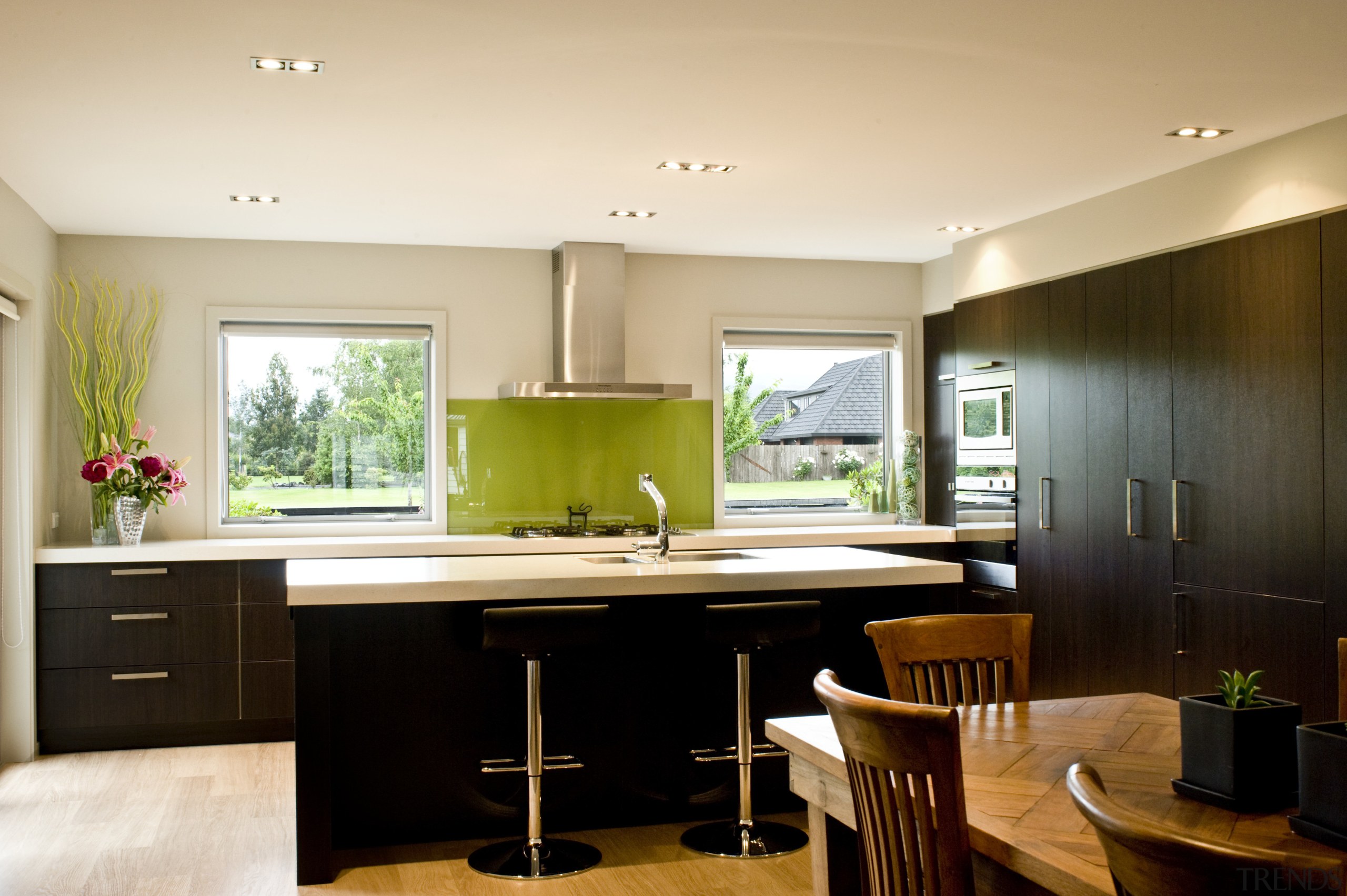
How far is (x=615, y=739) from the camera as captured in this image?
3719mm

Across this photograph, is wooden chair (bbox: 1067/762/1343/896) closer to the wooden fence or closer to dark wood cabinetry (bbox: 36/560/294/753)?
dark wood cabinetry (bbox: 36/560/294/753)

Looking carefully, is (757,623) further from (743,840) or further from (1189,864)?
(1189,864)

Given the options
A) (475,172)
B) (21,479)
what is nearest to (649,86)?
(475,172)

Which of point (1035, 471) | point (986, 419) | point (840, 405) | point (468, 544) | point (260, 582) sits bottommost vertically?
point (260, 582)

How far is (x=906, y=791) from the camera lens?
1549 millimetres

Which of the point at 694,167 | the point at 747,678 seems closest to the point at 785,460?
the point at 694,167

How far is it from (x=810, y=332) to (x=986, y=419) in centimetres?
132

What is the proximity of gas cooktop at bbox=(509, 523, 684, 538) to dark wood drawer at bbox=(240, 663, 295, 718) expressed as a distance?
1.29 meters

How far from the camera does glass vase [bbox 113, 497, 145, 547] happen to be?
5129mm

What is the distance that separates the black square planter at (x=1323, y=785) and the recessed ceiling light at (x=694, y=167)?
10.8ft

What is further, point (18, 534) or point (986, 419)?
point (986, 419)

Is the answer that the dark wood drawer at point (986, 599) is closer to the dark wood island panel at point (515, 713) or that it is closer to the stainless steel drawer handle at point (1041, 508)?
the stainless steel drawer handle at point (1041, 508)

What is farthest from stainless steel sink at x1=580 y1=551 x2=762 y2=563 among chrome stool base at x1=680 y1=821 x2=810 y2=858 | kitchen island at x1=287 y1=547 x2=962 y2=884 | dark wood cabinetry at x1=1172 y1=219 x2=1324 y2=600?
dark wood cabinetry at x1=1172 y1=219 x2=1324 y2=600

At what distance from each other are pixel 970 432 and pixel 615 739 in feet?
9.63
